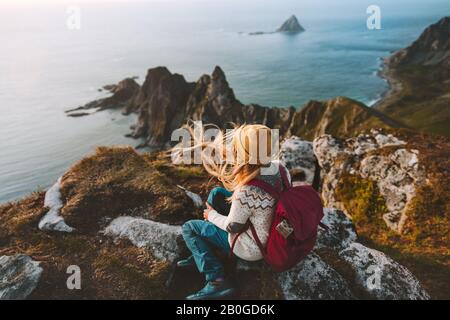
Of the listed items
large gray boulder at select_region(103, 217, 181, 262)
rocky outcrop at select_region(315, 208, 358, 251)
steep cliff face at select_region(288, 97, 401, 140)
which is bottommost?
steep cliff face at select_region(288, 97, 401, 140)

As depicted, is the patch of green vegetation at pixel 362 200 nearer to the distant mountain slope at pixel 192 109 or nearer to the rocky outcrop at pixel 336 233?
the rocky outcrop at pixel 336 233

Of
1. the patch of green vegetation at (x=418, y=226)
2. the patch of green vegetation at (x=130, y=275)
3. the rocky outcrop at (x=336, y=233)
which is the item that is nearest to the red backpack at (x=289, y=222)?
the patch of green vegetation at (x=130, y=275)

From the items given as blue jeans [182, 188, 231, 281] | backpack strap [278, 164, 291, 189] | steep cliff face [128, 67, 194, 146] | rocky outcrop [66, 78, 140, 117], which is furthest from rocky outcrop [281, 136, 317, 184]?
rocky outcrop [66, 78, 140, 117]

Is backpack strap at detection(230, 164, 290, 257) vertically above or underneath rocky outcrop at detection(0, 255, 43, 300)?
above

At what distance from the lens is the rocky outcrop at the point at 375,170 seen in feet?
55.6

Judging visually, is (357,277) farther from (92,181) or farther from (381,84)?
(381,84)

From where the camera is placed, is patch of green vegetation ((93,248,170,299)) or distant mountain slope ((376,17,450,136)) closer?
patch of green vegetation ((93,248,170,299))

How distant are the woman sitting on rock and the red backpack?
5.1 inches

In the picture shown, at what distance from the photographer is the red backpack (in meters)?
7.87

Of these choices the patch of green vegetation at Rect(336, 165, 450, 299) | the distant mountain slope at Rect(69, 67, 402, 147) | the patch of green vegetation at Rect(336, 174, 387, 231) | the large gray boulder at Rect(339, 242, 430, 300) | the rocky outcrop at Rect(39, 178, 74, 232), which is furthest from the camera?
the distant mountain slope at Rect(69, 67, 402, 147)

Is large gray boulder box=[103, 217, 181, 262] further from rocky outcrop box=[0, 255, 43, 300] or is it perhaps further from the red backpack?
the red backpack

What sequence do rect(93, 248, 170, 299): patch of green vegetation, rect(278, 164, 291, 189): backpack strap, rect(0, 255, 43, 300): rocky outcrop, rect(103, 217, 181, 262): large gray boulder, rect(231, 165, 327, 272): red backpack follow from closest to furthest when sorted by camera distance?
rect(231, 165, 327, 272): red backpack, rect(278, 164, 291, 189): backpack strap, rect(0, 255, 43, 300): rocky outcrop, rect(93, 248, 170, 299): patch of green vegetation, rect(103, 217, 181, 262): large gray boulder

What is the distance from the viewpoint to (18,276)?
937 cm

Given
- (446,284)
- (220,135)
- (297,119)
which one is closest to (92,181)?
(220,135)
